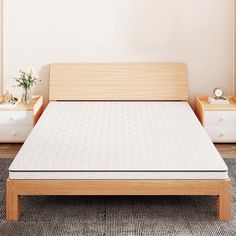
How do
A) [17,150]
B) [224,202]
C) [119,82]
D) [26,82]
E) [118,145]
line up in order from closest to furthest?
1. [224,202]
2. [118,145]
3. [17,150]
4. [26,82]
5. [119,82]

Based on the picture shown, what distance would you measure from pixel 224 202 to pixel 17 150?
2.12 meters

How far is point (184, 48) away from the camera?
5.12m

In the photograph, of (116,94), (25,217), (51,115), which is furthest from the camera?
(116,94)

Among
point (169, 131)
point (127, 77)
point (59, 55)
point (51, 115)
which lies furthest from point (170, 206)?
point (59, 55)

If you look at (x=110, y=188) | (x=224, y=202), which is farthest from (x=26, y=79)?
(x=224, y=202)

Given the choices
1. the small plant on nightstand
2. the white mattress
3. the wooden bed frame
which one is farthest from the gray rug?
the wooden bed frame

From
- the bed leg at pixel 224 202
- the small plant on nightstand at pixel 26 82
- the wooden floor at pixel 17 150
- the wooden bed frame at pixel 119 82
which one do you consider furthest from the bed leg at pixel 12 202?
the wooden bed frame at pixel 119 82

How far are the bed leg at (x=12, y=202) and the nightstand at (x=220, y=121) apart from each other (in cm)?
208

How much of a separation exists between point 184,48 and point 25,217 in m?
2.47

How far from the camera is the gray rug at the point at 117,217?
3.18 meters

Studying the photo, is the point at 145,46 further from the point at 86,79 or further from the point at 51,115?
the point at 51,115

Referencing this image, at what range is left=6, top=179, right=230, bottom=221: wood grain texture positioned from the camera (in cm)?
327

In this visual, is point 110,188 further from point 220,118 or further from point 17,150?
point 220,118

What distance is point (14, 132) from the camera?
4.79 metres
